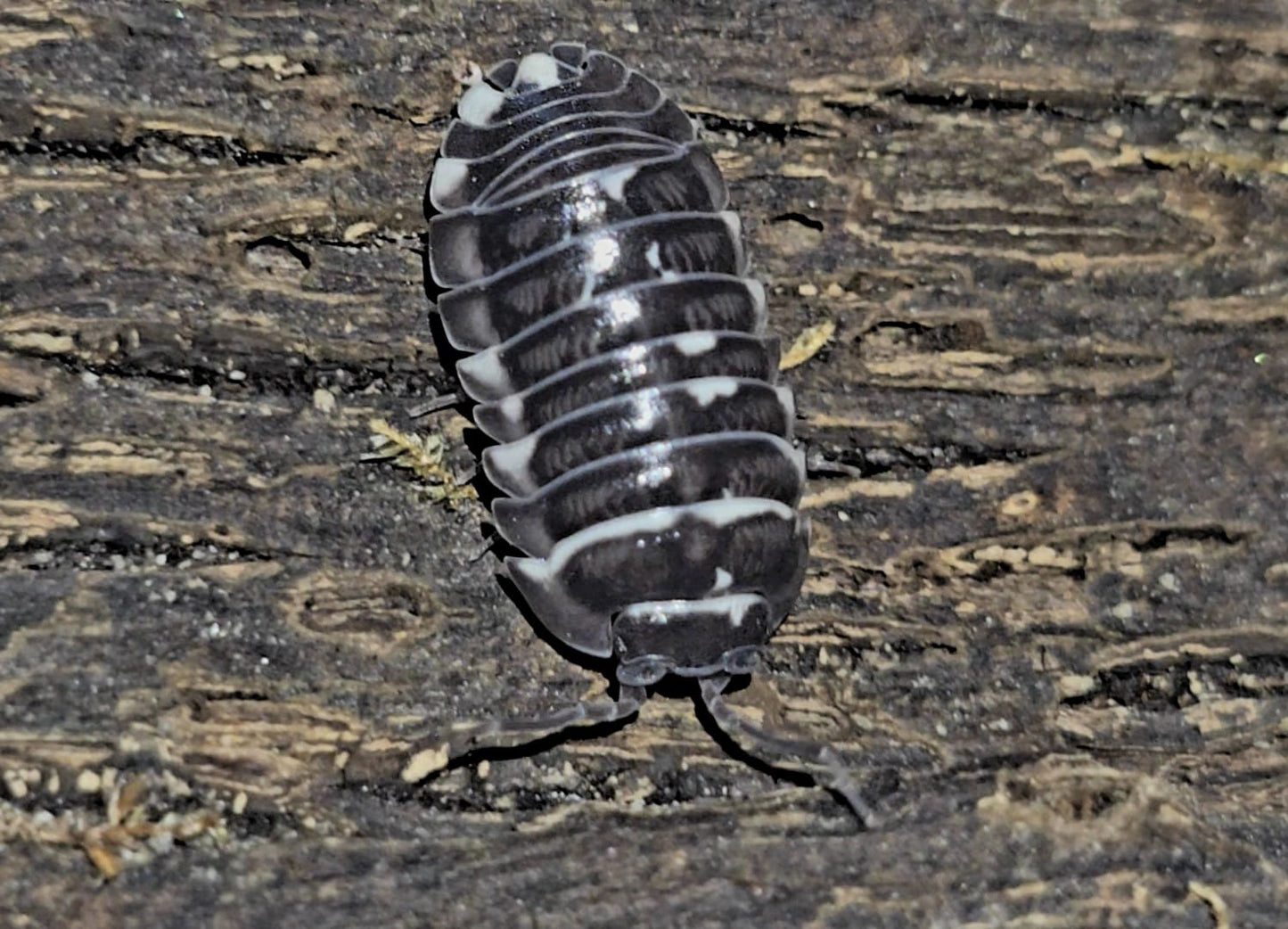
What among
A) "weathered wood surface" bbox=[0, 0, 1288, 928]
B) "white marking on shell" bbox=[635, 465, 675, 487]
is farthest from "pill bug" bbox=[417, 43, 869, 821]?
"weathered wood surface" bbox=[0, 0, 1288, 928]

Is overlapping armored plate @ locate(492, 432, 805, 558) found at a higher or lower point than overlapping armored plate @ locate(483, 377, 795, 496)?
lower

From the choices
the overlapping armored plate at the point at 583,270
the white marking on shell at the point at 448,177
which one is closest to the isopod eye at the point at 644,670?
the overlapping armored plate at the point at 583,270

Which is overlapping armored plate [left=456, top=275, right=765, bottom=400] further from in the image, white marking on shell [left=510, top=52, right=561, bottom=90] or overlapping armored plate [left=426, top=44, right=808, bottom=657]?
white marking on shell [left=510, top=52, right=561, bottom=90]

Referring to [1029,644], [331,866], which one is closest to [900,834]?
[1029,644]

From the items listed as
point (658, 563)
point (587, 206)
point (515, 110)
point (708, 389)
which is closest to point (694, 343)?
point (708, 389)

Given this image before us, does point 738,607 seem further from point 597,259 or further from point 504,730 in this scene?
point 597,259
